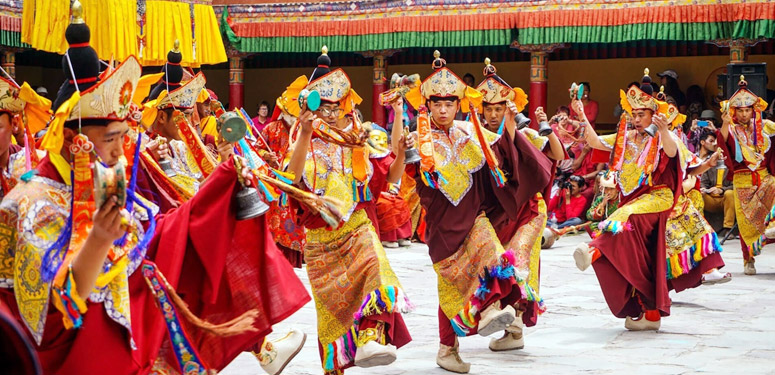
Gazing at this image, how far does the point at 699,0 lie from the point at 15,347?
12.7 meters

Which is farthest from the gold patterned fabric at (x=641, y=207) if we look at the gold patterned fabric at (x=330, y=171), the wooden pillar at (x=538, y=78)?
the wooden pillar at (x=538, y=78)

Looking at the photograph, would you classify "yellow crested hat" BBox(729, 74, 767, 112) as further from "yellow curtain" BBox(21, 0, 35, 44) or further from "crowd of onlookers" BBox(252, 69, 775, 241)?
"yellow curtain" BBox(21, 0, 35, 44)

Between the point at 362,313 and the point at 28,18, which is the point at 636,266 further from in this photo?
the point at 28,18

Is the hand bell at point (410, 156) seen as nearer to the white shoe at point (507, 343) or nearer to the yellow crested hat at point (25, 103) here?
the white shoe at point (507, 343)

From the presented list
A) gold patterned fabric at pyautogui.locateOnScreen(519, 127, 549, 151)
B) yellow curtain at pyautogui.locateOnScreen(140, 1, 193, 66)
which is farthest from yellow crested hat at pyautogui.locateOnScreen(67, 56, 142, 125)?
yellow curtain at pyautogui.locateOnScreen(140, 1, 193, 66)

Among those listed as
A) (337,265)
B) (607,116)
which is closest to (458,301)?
(337,265)

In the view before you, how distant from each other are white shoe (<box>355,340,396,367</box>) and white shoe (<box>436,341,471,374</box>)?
39.8 inches

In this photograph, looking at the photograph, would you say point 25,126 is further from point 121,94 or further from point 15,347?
point 15,347

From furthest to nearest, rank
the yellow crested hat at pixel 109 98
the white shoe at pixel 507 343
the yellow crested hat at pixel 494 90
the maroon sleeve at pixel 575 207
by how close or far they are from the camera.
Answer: the maroon sleeve at pixel 575 207 → the yellow crested hat at pixel 494 90 → the white shoe at pixel 507 343 → the yellow crested hat at pixel 109 98

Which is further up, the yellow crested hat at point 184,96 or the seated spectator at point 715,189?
the yellow crested hat at point 184,96

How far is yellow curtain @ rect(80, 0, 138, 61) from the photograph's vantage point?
9961mm

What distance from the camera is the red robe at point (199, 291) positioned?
3.50 m

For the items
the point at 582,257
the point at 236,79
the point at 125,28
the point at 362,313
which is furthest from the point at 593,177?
the point at 362,313

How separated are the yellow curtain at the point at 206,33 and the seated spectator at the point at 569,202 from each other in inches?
181
